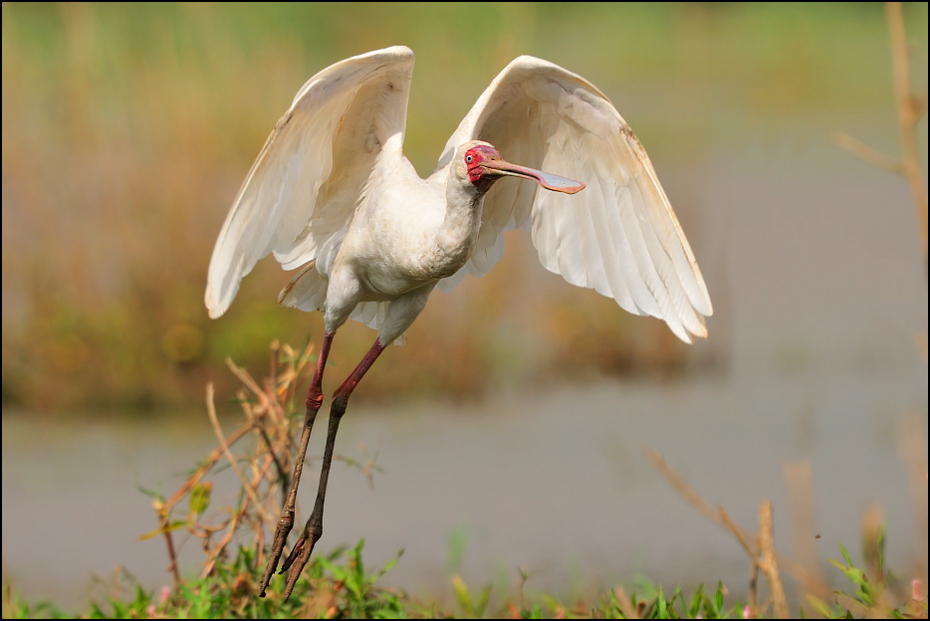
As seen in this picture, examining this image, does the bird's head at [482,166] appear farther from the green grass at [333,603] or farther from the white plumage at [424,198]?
the green grass at [333,603]

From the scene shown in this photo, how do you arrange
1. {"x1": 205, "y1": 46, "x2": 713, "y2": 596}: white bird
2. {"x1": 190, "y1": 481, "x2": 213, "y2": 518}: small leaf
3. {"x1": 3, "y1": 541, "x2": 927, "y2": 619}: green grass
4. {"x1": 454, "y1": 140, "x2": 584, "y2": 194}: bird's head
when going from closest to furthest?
{"x1": 454, "y1": 140, "x2": 584, "y2": 194}: bird's head
{"x1": 205, "y1": 46, "x2": 713, "y2": 596}: white bird
{"x1": 3, "y1": 541, "x2": 927, "y2": 619}: green grass
{"x1": 190, "y1": 481, "x2": 213, "y2": 518}: small leaf

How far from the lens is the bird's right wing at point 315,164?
287 cm

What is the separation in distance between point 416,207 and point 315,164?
1.34ft

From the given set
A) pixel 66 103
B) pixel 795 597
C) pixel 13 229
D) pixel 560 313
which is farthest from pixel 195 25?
pixel 795 597

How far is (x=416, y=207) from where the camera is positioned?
114 inches

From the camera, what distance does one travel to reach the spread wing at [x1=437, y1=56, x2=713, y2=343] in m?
2.94

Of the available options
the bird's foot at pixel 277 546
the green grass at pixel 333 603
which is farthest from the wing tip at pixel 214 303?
the green grass at pixel 333 603

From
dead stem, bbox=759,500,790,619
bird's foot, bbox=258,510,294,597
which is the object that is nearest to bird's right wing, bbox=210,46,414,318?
bird's foot, bbox=258,510,294,597

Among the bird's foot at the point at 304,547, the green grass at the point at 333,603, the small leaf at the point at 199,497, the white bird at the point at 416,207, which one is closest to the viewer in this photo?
the white bird at the point at 416,207

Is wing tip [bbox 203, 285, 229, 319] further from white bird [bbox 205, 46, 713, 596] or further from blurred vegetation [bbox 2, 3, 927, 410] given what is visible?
blurred vegetation [bbox 2, 3, 927, 410]

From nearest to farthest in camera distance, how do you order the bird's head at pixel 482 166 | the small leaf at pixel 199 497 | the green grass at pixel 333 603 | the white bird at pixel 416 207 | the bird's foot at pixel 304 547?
1. the bird's head at pixel 482 166
2. the white bird at pixel 416 207
3. the bird's foot at pixel 304 547
4. the green grass at pixel 333 603
5. the small leaf at pixel 199 497

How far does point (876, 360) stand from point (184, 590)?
265 inches

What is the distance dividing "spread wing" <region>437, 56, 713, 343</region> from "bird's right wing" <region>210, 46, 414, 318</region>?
0.25 m

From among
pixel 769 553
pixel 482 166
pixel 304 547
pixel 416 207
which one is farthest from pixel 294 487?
pixel 769 553
